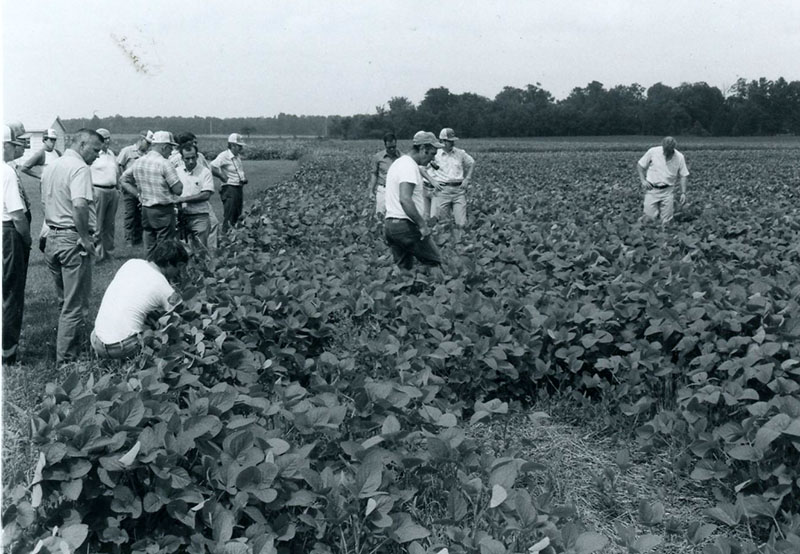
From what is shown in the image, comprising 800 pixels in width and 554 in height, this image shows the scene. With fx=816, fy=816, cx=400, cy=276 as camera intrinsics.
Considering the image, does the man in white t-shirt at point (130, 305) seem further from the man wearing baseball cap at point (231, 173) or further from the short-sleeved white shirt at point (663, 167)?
the short-sleeved white shirt at point (663, 167)

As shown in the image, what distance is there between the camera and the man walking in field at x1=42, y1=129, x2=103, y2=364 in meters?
5.53

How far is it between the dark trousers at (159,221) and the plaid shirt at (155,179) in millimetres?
84

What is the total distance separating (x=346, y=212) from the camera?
1234 centimetres

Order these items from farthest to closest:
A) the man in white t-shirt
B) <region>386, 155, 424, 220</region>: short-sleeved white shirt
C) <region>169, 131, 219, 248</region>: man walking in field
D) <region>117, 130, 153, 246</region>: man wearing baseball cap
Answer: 1. <region>117, 130, 153, 246</region>: man wearing baseball cap
2. <region>169, 131, 219, 248</region>: man walking in field
3. <region>386, 155, 424, 220</region>: short-sleeved white shirt
4. the man in white t-shirt

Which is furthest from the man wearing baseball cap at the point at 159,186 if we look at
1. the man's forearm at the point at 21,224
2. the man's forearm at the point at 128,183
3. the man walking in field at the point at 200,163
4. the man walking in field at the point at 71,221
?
the man walking in field at the point at 71,221

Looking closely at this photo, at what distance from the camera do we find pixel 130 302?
15.7 ft

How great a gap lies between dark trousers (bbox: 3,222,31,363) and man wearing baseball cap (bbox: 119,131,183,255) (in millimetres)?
1940

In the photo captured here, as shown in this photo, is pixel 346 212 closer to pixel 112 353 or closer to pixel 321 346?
pixel 321 346

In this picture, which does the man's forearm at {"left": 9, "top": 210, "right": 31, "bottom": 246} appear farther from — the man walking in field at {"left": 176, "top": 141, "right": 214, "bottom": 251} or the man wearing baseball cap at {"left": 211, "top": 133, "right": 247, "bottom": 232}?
the man wearing baseball cap at {"left": 211, "top": 133, "right": 247, "bottom": 232}

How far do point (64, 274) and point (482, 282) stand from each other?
3107 millimetres

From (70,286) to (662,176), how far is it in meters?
7.53

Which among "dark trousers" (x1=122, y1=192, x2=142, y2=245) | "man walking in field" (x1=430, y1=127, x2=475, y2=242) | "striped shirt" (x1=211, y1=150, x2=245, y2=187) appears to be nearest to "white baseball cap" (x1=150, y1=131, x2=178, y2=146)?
"striped shirt" (x1=211, y1=150, x2=245, y2=187)

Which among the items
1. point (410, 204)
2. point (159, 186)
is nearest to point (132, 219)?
point (159, 186)

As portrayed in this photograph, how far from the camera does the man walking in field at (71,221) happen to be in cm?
553
